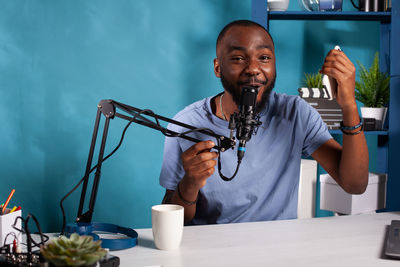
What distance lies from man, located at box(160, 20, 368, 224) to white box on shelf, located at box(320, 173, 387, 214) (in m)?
0.84

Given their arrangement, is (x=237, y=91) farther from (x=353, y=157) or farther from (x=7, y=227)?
(x=7, y=227)

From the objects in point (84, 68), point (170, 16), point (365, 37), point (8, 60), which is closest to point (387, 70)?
point (365, 37)

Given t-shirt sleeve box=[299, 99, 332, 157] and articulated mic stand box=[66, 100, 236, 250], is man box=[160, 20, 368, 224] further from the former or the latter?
articulated mic stand box=[66, 100, 236, 250]

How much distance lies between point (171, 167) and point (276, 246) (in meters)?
0.65

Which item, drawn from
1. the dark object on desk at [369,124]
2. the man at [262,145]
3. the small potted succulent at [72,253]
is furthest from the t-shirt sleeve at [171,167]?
the dark object on desk at [369,124]

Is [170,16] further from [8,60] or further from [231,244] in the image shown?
[231,244]

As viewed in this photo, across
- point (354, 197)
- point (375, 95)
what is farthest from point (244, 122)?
point (375, 95)

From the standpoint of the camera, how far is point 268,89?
1780 mm

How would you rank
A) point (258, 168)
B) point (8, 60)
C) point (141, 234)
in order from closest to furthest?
point (141, 234) → point (258, 168) → point (8, 60)

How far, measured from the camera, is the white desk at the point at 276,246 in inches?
43.6

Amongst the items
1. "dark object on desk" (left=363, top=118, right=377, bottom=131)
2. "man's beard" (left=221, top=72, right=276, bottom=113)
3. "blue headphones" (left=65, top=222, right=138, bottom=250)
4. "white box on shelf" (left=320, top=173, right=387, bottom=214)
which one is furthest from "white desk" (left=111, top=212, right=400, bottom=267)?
"dark object on desk" (left=363, top=118, right=377, bottom=131)

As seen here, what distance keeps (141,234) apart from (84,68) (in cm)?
157

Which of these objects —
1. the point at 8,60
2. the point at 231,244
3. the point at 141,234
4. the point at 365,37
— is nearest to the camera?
the point at 231,244

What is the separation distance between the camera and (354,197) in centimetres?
258
